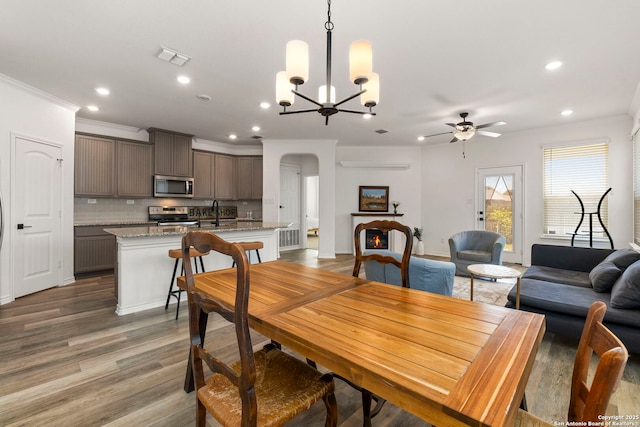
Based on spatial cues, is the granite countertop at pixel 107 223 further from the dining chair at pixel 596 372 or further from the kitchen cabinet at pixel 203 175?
the dining chair at pixel 596 372

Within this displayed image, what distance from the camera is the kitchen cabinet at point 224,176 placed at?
6.59m

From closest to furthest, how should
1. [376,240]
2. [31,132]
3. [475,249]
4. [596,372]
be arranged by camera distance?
1. [596,372]
2. [31,132]
3. [475,249]
4. [376,240]

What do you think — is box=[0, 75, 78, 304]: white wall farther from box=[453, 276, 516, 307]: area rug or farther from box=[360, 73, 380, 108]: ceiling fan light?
box=[453, 276, 516, 307]: area rug

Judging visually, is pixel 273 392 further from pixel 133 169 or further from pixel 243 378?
pixel 133 169

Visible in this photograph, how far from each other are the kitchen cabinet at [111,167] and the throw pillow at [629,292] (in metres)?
6.68

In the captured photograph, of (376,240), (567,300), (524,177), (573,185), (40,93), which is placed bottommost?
(567,300)

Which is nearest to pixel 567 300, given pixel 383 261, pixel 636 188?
pixel 383 261

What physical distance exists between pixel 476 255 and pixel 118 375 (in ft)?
16.0

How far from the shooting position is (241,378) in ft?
3.15

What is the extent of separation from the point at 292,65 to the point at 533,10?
196 cm

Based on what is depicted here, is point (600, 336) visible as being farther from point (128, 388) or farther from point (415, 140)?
point (415, 140)

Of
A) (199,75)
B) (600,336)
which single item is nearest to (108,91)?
(199,75)

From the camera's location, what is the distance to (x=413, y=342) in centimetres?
100

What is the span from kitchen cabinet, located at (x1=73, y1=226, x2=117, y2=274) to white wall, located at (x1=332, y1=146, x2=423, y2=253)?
15.4 feet
